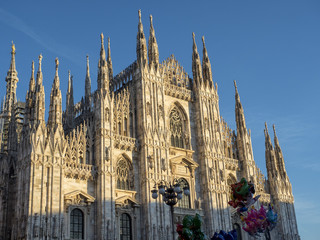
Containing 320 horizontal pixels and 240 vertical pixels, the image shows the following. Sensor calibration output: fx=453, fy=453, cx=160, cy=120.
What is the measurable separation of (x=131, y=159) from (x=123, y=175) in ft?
5.09

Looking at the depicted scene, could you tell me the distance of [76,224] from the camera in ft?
110

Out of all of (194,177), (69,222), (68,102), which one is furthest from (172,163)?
(68,102)

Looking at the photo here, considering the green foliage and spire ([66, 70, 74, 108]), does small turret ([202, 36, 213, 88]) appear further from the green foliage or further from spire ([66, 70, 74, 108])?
the green foliage

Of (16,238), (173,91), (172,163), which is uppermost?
(173,91)

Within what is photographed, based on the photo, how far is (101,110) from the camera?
123ft

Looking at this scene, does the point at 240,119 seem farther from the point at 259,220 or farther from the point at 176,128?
the point at 259,220

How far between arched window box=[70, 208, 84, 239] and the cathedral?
0.24 feet

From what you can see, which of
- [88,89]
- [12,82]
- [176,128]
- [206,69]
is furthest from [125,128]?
[12,82]

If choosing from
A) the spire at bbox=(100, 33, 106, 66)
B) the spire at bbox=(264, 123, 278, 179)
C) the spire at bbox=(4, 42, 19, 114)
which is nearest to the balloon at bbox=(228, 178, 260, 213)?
the spire at bbox=(100, 33, 106, 66)

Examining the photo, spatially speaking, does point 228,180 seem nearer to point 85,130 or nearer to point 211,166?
point 211,166

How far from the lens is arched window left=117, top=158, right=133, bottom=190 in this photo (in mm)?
37281

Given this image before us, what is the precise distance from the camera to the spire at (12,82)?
5978 cm

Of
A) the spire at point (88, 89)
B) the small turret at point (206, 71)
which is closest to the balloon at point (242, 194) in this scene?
the small turret at point (206, 71)

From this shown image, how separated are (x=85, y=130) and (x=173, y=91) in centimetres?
1120
